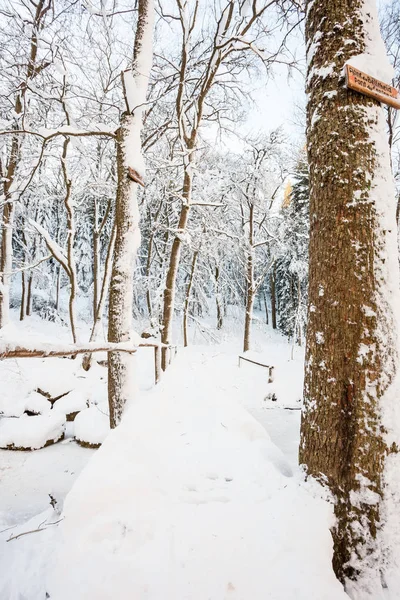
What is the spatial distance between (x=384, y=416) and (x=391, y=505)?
1.61 ft

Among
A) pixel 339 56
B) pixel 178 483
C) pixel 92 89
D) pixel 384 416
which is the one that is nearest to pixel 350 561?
pixel 384 416

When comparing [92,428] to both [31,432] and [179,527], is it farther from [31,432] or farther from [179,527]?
[179,527]

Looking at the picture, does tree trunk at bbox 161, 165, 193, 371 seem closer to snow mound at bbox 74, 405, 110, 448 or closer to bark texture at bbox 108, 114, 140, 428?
snow mound at bbox 74, 405, 110, 448

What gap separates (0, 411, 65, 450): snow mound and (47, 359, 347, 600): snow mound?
14.9ft

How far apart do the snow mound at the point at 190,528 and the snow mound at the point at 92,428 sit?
13.1 feet

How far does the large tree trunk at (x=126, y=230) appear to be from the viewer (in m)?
4.59

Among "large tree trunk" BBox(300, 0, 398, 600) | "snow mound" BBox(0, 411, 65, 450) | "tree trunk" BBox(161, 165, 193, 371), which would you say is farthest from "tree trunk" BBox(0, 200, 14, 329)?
"large tree trunk" BBox(300, 0, 398, 600)

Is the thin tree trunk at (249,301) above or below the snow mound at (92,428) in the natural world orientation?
above

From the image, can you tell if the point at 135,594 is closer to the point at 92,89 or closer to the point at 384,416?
the point at 384,416

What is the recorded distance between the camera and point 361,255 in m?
1.80

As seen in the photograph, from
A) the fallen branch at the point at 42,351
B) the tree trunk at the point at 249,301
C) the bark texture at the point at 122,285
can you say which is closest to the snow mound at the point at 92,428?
the bark texture at the point at 122,285

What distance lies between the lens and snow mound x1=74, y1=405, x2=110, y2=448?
583 centimetres

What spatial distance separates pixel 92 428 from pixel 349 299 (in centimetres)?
591

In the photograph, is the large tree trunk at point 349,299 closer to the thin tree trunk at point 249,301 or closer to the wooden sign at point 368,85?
the wooden sign at point 368,85
